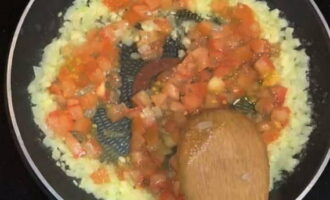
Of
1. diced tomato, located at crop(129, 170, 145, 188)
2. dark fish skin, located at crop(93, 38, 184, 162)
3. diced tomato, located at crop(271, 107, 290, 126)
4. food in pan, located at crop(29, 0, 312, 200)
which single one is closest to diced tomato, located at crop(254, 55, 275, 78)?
food in pan, located at crop(29, 0, 312, 200)

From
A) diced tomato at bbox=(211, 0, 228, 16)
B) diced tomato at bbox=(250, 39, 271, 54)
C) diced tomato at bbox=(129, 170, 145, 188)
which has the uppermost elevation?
diced tomato at bbox=(211, 0, 228, 16)

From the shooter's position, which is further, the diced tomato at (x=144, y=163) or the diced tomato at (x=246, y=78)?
the diced tomato at (x=246, y=78)

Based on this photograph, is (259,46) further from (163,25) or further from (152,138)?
(152,138)

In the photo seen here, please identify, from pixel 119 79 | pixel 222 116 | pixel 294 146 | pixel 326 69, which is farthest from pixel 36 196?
pixel 326 69

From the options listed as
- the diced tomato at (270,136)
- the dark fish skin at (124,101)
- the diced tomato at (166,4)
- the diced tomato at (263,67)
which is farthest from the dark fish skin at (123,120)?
the diced tomato at (270,136)

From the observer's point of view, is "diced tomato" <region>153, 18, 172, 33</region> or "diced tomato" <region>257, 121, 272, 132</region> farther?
"diced tomato" <region>153, 18, 172, 33</region>

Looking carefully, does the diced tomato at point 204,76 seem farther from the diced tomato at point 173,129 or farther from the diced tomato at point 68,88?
the diced tomato at point 68,88

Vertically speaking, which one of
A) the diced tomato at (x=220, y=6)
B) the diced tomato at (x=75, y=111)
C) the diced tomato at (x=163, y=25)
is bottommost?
the diced tomato at (x=75, y=111)

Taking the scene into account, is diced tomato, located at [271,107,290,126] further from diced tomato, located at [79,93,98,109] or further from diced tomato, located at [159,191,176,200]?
diced tomato, located at [79,93,98,109]
